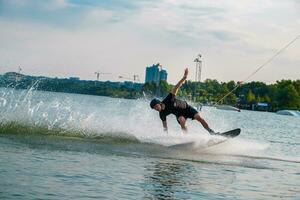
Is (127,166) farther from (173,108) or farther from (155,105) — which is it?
(173,108)

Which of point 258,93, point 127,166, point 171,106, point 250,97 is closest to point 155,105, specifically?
point 171,106

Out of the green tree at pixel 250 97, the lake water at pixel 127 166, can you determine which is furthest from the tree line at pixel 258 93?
the lake water at pixel 127 166

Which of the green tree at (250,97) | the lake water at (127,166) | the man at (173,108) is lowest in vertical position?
the lake water at (127,166)

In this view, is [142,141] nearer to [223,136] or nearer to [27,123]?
[223,136]

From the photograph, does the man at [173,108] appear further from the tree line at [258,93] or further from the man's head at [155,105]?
Answer: the tree line at [258,93]

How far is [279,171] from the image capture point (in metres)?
15.2

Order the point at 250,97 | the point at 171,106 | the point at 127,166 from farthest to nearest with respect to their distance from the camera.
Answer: the point at 250,97
the point at 171,106
the point at 127,166

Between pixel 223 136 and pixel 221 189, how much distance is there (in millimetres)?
7405

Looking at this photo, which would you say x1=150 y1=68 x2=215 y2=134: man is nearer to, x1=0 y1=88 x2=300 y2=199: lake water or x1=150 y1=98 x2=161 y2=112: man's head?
x1=150 y1=98 x2=161 y2=112: man's head

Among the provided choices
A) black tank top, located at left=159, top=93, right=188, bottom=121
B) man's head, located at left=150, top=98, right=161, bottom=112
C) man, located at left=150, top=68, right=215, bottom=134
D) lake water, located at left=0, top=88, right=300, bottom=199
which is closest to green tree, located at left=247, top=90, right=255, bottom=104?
lake water, located at left=0, top=88, right=300, bottom=199

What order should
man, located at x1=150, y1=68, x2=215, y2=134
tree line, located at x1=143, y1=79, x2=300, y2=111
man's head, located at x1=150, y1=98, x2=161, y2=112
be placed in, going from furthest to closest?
tree line, located at x1=143, y1=79, x2=300, y2=111 → man, located at x1=150, y1=68, x2=215, y2=134 → man's head, located at x1=150, y1=98, x2=161, y2=112

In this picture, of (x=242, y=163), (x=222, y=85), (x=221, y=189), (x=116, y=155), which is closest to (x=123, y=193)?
(x=221, y=189)

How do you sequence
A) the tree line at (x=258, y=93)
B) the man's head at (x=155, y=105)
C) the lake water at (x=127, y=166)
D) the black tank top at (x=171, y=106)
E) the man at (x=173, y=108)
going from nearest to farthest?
the lake water at (x=127, y=166) → the man's head at (x=155, y=105) → the man at (x=173, y=108) → the black tank top at (x=171, y=106) → the tree line at (x=258, y=93)

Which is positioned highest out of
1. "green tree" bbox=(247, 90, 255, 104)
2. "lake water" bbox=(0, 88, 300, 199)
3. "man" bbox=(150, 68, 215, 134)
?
"green tree" bbox=(247, 90, 255, 104)
